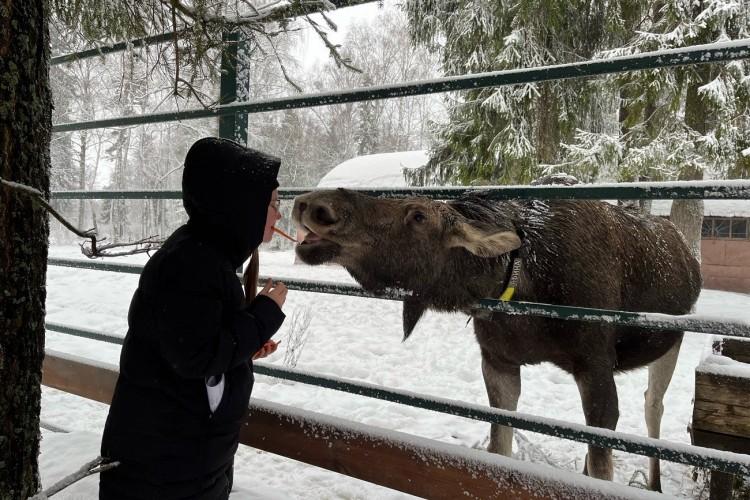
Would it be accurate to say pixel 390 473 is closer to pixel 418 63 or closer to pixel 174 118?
pixel 174 118

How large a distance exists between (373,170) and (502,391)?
45.0ft

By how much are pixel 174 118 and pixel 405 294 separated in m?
1.59

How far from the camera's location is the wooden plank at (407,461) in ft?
5.77

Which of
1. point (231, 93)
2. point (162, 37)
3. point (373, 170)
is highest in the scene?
point (373, 170)

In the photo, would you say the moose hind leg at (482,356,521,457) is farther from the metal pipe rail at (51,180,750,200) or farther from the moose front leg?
the metal pipe rail at (51,180,750,200)

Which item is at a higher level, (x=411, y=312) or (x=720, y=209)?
(x=720, y=209)

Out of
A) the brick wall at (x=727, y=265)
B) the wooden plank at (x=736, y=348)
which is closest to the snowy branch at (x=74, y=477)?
the wooden plank at (x=736, y=348)

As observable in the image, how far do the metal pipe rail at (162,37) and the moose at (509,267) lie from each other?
3.07ft

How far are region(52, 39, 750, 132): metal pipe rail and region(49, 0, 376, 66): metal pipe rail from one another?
1.45 ft

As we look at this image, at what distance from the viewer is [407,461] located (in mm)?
2004

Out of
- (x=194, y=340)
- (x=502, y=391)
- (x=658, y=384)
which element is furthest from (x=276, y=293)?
(x=658, y=384)

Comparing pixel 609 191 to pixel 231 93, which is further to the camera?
pixel 231 93

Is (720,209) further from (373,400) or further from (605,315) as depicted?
(605,315)

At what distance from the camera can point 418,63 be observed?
1115 cm
